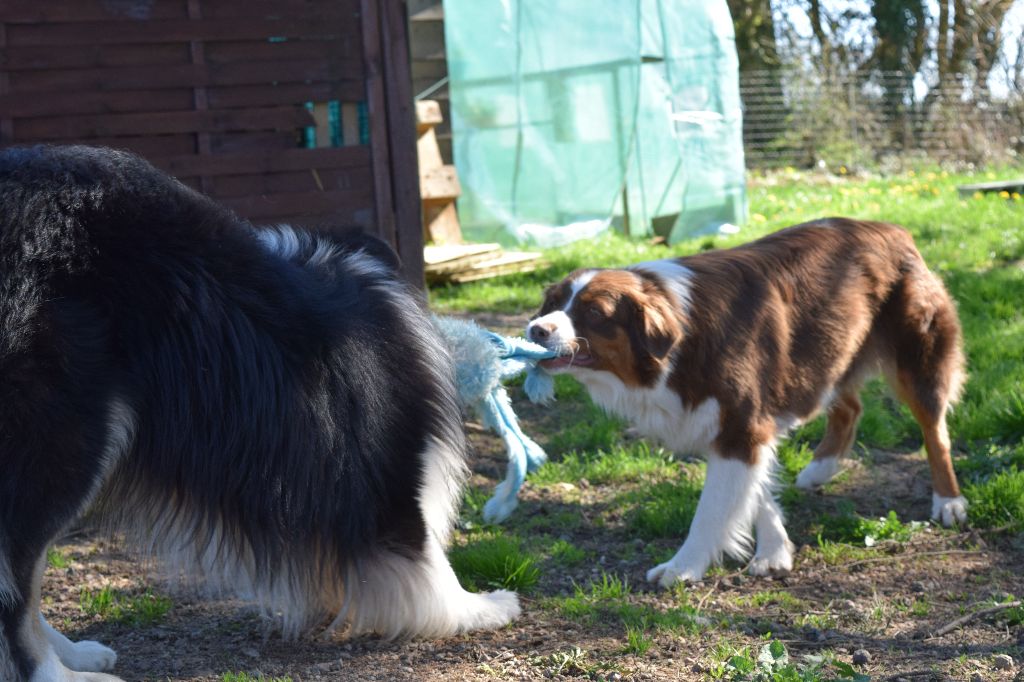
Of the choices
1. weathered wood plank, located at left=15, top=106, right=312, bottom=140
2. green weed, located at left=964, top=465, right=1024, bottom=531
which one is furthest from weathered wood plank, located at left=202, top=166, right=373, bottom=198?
green weed, located at left=964, top=465, right=1024, bottom=531

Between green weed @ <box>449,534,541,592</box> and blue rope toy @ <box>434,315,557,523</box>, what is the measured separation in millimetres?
358

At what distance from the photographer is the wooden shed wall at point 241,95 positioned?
5355mm

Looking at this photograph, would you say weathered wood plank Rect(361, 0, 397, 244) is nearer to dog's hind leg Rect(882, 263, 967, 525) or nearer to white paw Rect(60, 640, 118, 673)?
dog's hind leg Rect(882, 263, 967, 525)

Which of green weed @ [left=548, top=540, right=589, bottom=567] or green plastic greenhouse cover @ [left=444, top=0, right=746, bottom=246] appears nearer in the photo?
green weed @ [left=548, top=540, right=589, bottom=567]

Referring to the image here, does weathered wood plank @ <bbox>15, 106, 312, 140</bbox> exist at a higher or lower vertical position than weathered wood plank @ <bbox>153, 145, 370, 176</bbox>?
higher

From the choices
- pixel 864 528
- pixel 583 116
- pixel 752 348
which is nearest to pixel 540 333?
pixel 752 348

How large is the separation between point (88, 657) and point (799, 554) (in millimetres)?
2497

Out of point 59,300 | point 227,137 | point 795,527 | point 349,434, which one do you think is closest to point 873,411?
point 795,527

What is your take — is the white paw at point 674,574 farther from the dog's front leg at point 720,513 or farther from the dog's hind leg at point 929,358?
the dog's hind leg at point 929,358

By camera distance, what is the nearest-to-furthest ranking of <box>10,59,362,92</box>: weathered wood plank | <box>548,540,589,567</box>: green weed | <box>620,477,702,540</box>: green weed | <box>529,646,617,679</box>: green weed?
1. <box>529,646,617,679</box>: green weed
2. <box>548,540,589,567</box>: green weed
3. <box>620,477,702,540</box>: green weed
4. <box>10,59,362,92</box>: weathered wood plank

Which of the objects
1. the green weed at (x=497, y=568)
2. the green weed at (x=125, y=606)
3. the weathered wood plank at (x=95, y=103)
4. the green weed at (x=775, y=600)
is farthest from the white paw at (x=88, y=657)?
the weathered wood plank at (x=95, y=103)

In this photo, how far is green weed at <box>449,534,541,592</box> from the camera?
3.84 meters

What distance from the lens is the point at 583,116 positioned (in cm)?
1127

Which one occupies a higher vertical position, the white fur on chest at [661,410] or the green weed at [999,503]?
the white fur on chest at [661,410]
